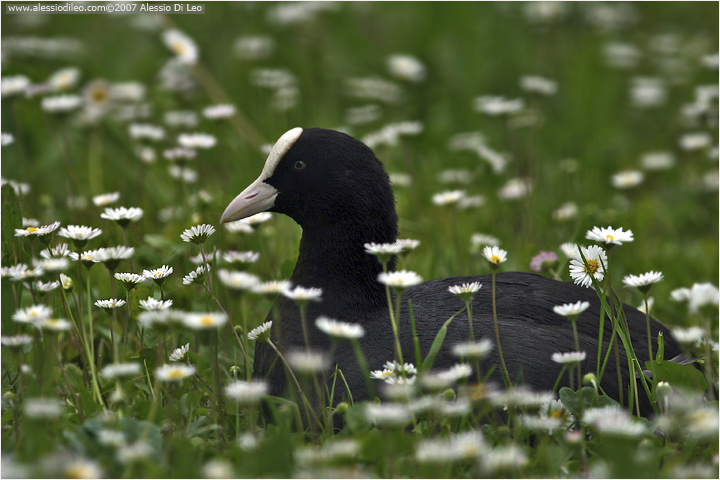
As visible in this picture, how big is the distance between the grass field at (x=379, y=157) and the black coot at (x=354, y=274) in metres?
0.25

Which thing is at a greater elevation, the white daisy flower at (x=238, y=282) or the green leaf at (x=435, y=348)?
the white daisy flower at (x=238, y=282)

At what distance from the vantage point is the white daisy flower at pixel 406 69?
→ 21.0ft

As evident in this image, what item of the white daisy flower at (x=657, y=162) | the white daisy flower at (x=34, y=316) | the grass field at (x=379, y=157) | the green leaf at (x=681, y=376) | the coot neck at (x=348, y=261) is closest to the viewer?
the grass field at (x=379, y=157)

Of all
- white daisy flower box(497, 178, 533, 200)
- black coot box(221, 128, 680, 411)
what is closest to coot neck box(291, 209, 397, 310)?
black coot box(221, 128, 680, 411)

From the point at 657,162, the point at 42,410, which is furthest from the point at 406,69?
the point at 42,410

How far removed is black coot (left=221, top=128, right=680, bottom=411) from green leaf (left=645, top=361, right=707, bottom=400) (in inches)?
6.2

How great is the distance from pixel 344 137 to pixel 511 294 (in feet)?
2.59

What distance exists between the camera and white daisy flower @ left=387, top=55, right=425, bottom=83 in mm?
6388

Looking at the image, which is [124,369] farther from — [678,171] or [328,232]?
[678,171]

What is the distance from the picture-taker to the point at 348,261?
121 inches

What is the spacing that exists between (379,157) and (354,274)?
2.54 meters

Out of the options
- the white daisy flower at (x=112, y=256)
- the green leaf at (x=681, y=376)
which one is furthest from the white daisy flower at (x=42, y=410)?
the green leaf at (x=681, y=376)

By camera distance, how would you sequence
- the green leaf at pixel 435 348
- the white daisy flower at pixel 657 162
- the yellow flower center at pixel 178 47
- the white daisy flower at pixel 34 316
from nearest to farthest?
the white daisy flower at pixel 34 316
the green leaf at pixel 435 348
the yellow flower center at pixel 178 47
the white daisy flower at pixel 657 162

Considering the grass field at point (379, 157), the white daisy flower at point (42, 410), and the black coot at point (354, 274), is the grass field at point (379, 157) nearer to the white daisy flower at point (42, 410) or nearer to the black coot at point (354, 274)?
the white daisy flower at point (42, 410)
